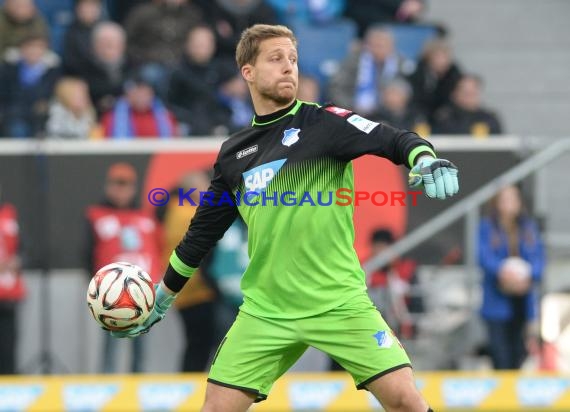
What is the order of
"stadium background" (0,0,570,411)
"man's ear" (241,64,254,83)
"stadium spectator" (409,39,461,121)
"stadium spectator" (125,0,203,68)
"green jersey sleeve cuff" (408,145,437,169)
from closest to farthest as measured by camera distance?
"green jersey sleeve cuff" (408,145,437,169), "man's ear" (241,64,254,83), "stadium background" (0,0,570,411), "stadium spectator" (125,0,203,68), "stadium spectator" (409,39,461,121)

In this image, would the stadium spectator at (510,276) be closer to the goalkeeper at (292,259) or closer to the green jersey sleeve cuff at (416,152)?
the goalkeeper at (292,259)

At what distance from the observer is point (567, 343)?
1052 cm

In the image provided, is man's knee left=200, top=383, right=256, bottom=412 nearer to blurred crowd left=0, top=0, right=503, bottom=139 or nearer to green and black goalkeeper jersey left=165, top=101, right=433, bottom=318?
green and black goalkeeper jersey left=165, top=101, right=433, bottom=318

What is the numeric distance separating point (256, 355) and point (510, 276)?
4.62m

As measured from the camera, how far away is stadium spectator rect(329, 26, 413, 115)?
12.2 metres

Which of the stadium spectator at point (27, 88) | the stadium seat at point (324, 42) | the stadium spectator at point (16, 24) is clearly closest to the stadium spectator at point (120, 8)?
the stadium spectator at point (16, 24)

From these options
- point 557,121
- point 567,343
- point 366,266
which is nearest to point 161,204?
point 366,266

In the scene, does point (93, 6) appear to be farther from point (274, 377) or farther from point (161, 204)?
point (274, 377)

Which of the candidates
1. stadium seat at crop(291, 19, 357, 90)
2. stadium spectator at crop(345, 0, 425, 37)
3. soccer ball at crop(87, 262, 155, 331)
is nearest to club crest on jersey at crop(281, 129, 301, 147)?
soccer ball at crop(87, 262, 155, 331)

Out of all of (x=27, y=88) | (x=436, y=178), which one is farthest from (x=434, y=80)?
(x=436, y=178)

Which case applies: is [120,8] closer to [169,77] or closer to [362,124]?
[169,77]

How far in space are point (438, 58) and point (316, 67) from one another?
1.31 meters

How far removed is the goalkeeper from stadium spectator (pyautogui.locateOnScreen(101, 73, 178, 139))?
484cm

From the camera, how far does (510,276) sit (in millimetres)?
10266
